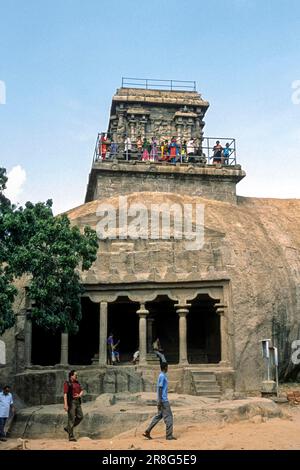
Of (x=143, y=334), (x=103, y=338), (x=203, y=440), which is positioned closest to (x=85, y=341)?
(x=103, y=338)

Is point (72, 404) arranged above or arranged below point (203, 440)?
above

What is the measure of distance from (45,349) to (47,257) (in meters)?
9.55

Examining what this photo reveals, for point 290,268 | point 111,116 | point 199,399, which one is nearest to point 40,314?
point 199,399

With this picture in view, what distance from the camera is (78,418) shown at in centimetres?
1304

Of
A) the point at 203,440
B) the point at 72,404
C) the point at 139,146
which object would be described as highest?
the point at 139,146

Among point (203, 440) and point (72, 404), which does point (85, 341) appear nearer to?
point (72, 404)

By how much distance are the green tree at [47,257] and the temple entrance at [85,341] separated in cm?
758

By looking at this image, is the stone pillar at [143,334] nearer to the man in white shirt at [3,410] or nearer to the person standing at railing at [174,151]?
the man in white shirt at [3,410]

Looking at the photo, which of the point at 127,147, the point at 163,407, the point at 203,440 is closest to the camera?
the point at 163,407

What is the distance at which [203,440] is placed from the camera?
12125 mm

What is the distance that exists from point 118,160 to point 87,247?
9953 millimetres

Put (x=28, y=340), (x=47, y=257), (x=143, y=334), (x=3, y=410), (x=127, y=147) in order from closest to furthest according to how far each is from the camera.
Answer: (x=3, y=410)
(x=47, y=257)
(x=28, y=340)
(x=143, y=334)
(x=127, y=147)

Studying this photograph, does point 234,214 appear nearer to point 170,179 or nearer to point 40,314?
point 170,179

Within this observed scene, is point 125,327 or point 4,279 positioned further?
point 125,327
